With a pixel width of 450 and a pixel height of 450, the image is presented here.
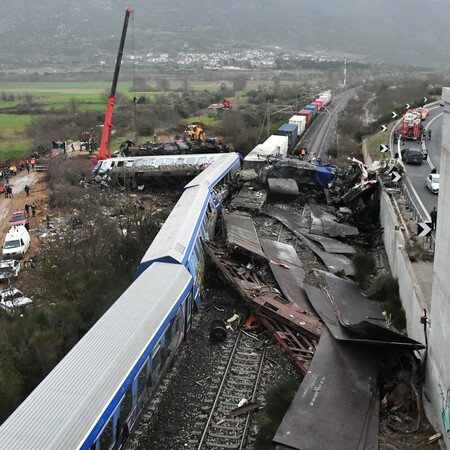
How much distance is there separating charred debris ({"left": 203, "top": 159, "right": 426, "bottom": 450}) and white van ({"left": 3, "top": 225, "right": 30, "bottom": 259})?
9.17 m

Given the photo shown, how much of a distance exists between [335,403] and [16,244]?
711 inches

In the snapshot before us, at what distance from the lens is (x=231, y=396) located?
1184cm

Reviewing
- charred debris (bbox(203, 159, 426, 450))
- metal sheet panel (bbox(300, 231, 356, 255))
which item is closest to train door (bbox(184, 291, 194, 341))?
charred debris (bbox(203, 159, 426, 450))

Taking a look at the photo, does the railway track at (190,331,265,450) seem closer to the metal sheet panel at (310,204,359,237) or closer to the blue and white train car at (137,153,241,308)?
the blue and white train car at (137,153,241,308)

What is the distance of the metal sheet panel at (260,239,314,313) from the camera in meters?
15.7

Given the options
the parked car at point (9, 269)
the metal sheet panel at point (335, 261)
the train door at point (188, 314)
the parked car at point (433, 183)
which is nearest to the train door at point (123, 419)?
the train door at point (188, 314)

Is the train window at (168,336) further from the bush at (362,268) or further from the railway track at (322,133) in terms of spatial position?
the railway track at (322,133)

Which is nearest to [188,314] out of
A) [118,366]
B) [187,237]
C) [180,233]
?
[187,237]

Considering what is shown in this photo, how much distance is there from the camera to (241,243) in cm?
1805

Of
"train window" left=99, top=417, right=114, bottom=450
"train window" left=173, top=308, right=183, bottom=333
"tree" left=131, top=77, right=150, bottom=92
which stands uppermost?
"train window" left=99, top=417, right=114, bottom=450

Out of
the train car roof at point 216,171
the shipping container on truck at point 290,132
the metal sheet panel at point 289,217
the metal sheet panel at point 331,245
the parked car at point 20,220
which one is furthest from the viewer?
the shipping container on truck at point 290,132

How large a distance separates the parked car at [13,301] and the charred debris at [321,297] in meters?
5.95

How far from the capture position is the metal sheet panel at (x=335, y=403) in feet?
31.3

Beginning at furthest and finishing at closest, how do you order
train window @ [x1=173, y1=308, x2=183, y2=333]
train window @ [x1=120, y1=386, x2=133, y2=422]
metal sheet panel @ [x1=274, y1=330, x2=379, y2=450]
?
train window @ [x1=173, y1=308, x2=183, y2=333]
metal sheet panel @ [x1=274, y1=330, x2=379, y2=450]
train window @ [x1=120, y1=386, x2=133, y2=422]
